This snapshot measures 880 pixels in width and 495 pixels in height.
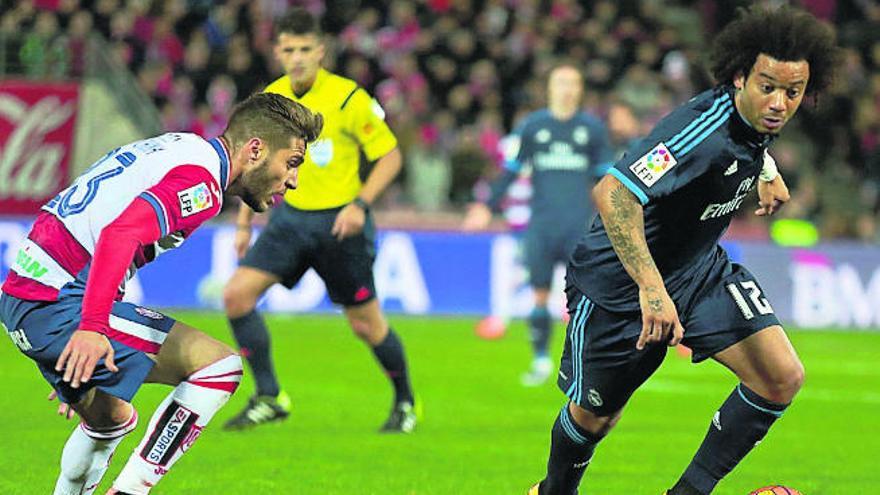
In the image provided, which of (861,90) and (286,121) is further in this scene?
(861,90)

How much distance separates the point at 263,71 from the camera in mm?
20344

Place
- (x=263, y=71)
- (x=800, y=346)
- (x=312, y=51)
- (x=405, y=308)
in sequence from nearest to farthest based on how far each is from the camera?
(x=312, y=51), (x=800, y=346), (x=405, y=308), (x=263, y=71)

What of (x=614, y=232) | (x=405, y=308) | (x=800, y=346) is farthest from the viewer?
(x=405, y=308)

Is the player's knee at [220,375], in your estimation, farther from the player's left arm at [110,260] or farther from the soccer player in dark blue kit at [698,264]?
the soccer player in dark blue kit at [698,264]

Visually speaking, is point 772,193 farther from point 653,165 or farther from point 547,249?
point 547,249

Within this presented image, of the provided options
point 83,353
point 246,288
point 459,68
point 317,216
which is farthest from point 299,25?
point 459,68

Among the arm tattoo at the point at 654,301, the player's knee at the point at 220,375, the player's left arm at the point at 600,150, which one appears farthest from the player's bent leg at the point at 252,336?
the player's left arm at the point at 600,150

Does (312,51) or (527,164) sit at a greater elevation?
(312,51)

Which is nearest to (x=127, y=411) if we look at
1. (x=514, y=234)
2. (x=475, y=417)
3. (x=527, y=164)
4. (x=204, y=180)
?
(x=204, y=180)

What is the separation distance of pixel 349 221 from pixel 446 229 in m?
9.36

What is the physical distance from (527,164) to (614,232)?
7.43 m

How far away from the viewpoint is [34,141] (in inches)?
737

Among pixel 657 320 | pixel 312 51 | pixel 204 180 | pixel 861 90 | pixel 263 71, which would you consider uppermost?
pixel 204 180

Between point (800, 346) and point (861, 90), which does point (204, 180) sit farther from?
point (861, 90)
